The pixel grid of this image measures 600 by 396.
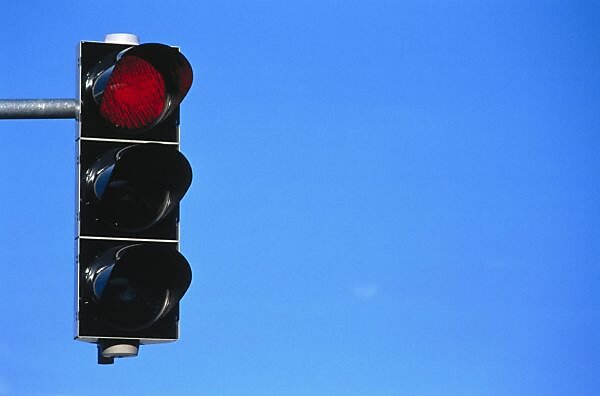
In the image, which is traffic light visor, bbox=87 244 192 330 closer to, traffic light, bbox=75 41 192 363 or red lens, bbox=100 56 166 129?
traffic light, bbox=75 41 192 363

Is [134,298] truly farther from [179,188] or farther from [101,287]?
[179,188]

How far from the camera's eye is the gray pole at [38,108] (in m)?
4.59

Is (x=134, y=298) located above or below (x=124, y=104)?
below

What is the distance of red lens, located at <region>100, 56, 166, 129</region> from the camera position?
458 centimetres

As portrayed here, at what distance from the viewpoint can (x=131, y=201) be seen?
4.54 metres

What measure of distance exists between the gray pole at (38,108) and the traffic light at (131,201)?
0.25ft

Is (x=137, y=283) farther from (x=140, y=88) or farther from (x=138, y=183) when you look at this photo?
(x=140, y=88)

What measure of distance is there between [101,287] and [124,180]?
1.47ft

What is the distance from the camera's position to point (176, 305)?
462 cm

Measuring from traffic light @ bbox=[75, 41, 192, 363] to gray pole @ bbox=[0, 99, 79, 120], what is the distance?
75 millimetres

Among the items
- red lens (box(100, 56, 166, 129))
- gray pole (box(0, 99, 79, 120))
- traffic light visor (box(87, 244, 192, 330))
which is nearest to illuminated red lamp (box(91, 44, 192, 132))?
red lens (box(100, 56, 166, 129))

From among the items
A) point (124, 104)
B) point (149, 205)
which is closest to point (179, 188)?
point (149, 205)

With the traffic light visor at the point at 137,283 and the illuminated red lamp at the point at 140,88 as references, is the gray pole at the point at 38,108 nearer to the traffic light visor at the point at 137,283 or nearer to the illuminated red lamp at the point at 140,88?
the illuminated red lamp at the point at 140,88

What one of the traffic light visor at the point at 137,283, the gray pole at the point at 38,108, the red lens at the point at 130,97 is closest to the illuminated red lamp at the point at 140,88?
the red lens at the point at 130,97
